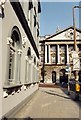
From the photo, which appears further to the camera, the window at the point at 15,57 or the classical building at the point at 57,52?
the classical building at the point at 57,52

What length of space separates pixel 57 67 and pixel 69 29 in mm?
11644

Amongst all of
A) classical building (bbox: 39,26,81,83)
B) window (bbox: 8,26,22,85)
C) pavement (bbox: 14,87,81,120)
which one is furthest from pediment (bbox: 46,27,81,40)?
window (bbox: 8,26,22,85)

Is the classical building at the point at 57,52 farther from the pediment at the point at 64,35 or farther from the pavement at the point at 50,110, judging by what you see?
the pavement at the point at 50,110

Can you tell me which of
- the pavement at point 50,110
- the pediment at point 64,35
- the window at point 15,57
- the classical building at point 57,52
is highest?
the pediment at point 64,35

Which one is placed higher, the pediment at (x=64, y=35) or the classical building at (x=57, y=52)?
the pediment at (x=64, y=35)

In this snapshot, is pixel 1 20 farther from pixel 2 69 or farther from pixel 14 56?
pixel 14 56

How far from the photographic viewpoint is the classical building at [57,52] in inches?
2581

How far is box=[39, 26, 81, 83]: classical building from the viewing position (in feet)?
215

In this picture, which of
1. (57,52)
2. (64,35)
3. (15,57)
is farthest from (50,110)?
(64,35)

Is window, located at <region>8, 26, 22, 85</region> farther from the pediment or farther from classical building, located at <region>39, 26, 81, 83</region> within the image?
the pediment

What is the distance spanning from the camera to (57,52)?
6731cm

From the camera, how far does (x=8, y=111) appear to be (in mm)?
8602

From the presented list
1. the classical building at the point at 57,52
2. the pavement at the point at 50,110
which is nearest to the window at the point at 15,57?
the pavement at the point at 50,110

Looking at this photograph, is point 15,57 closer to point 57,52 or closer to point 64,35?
point 57,52
